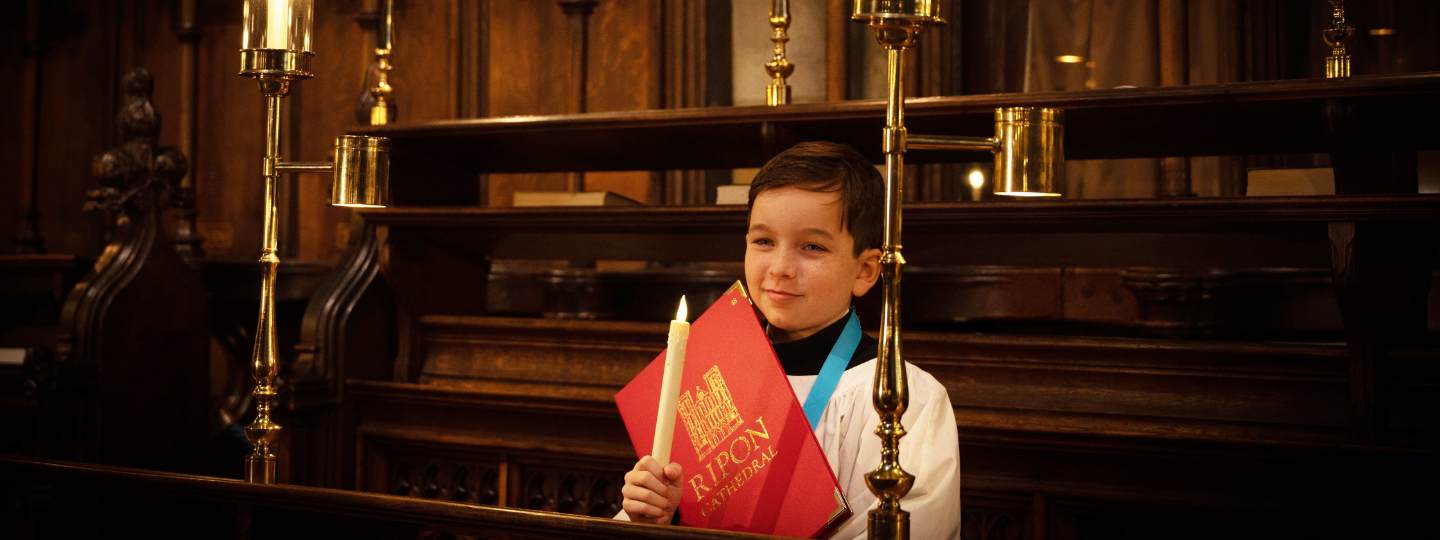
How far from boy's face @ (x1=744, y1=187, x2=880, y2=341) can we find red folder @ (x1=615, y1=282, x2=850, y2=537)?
0.34 feet

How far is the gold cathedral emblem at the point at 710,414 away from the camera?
149cm

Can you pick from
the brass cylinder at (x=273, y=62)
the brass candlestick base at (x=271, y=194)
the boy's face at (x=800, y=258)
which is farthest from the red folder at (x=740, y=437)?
the brass cylinder at (x=273, y=62)

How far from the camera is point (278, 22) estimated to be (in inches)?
70.3

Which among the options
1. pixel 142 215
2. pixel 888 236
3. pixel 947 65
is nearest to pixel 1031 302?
pixel 947 65

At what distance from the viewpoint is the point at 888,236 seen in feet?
4.25

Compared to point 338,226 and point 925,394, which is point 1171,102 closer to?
point 925,394

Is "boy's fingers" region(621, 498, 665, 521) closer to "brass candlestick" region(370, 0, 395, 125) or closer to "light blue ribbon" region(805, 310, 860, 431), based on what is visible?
"light blue ribbon" region(805, 310, 860, 431)

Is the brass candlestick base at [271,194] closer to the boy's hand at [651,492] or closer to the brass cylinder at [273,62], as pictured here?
the brass cylinder at [273,62]

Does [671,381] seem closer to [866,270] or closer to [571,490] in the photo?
[866,270]

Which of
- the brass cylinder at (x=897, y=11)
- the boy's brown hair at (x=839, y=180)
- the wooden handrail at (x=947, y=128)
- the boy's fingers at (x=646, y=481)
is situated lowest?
the boy's fingers at (x=646, y=481)

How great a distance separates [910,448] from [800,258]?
281 millimetres

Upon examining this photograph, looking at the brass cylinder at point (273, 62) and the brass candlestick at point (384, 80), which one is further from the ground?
the brass candlestick at point (384, 80)

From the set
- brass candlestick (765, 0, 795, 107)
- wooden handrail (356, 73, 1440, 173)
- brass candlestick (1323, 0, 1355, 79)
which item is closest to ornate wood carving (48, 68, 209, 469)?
wooden handrail (356, 73, 1440, 173)

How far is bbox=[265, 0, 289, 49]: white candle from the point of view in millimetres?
1783
